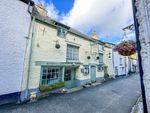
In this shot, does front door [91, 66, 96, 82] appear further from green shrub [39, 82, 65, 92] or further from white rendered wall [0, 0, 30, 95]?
white rendered wall [0, 0, 30, 95]

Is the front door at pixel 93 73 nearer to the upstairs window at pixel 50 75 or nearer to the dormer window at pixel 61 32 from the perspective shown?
the upstairs window at pixel 50 75

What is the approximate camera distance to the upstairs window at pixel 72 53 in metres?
10.2

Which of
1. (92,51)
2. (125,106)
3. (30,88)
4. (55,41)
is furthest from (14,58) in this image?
(92,51)

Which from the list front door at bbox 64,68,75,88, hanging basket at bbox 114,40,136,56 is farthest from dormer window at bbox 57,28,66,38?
hanging basket at bbox 114,40,136,56

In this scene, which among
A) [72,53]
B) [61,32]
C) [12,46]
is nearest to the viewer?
[12,46]

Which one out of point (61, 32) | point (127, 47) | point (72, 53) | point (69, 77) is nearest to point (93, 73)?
point (69, 77)

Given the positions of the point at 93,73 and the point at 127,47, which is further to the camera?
the point at 93,73

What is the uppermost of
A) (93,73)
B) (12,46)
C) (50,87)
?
(12,46)

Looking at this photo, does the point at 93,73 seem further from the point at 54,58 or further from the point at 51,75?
the point at 54,58

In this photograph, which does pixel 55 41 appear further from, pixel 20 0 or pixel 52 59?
pixel 20 0

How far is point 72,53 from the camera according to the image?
35.0ft

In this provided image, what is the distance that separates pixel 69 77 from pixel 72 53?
8.03ft

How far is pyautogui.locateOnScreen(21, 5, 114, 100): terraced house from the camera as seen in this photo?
7.10 metres

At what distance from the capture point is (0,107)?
5.39 metres
